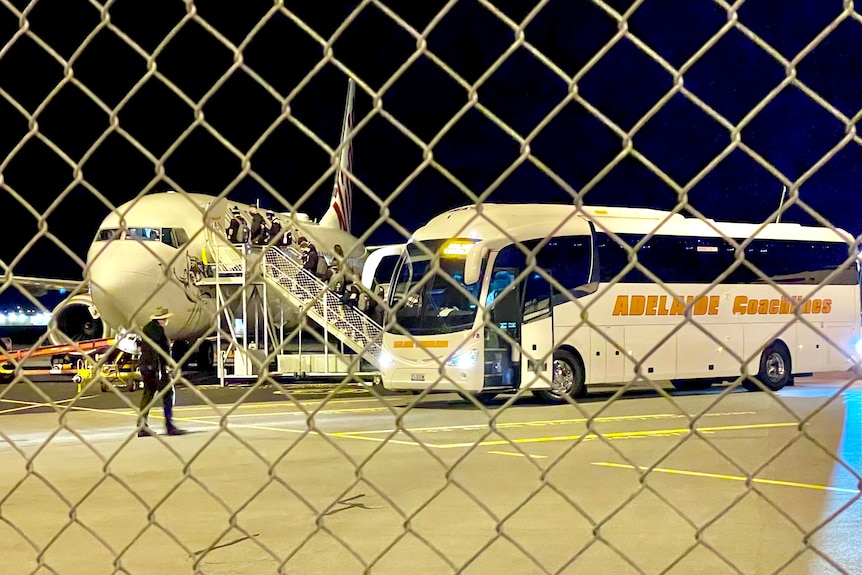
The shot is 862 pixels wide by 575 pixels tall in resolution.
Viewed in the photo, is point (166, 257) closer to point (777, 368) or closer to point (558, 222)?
point (558, 222)

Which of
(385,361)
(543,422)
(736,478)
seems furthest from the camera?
(385,361)

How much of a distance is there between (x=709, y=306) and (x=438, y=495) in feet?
48.5

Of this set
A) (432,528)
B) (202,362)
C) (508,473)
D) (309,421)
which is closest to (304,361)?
(202,362)

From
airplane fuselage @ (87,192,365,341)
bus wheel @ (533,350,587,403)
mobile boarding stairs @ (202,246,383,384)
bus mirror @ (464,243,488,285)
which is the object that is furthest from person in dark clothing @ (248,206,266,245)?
bus wheel @ (533,350,587,403)

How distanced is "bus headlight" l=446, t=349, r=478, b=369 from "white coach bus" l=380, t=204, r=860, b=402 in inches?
0.9

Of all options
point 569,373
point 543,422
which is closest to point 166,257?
point 569,373

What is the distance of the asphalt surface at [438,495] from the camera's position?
116 inches

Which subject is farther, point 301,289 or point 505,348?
point 301,289

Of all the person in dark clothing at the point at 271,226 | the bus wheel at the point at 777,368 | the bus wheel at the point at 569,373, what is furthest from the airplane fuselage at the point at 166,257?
the bus wheel at the point at 777,368

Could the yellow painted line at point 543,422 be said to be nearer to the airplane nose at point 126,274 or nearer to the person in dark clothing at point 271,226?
the person in dark clothing at point 271,226

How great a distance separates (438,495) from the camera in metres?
3.36

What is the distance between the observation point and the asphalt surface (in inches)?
116

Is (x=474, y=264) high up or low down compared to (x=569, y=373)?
up

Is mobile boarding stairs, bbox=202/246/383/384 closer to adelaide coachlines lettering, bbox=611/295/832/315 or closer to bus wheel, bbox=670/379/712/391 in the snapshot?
adelaide coachlines lettering, bbox=611/295/832/315
